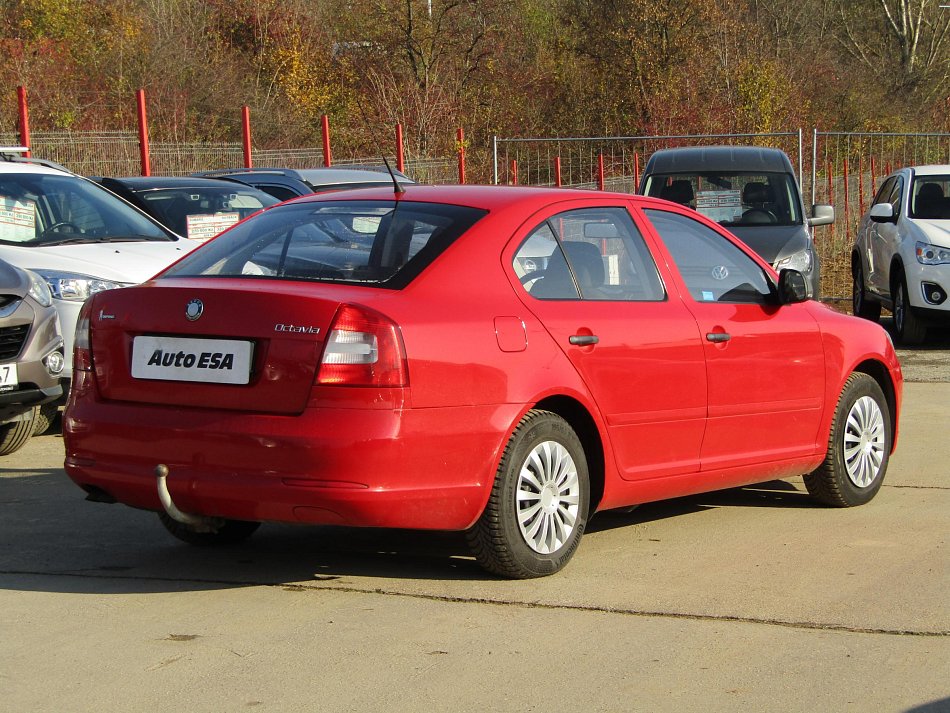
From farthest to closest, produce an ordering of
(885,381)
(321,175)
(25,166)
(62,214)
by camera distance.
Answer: (321,175)
(25,166)
(62,214)
(885,381)

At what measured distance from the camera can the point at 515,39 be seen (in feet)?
151

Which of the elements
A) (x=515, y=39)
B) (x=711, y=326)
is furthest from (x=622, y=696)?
(x=515, y=39)

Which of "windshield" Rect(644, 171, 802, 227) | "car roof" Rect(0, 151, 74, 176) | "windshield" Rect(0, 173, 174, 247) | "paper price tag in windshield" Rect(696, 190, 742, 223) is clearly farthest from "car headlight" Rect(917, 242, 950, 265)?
"car roof" Rect(0, 151, 74, 176)

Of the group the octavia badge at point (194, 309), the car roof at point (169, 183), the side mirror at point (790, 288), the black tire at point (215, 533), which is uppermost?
the car roof at point (169, 183)

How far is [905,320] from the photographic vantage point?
13.8 m

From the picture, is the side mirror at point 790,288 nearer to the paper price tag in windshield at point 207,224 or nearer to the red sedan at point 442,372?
the red sedan at point 442,372

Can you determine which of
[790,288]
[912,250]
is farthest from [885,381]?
[912,250]

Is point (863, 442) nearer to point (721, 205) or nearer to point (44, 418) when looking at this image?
point (44, 418)

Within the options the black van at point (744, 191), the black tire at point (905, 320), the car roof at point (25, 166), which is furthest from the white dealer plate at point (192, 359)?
the black tire at point (905, 320)

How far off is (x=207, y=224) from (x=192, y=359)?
742 centimetres

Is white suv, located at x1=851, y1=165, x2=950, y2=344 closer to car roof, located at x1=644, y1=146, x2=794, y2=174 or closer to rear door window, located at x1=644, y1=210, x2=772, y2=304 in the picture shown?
car roof, located at x1=644, y1=146, x2=794, y2=174

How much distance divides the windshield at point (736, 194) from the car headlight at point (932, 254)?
1158mm

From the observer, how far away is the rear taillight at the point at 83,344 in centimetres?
541

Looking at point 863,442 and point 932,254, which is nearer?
point 863,442
